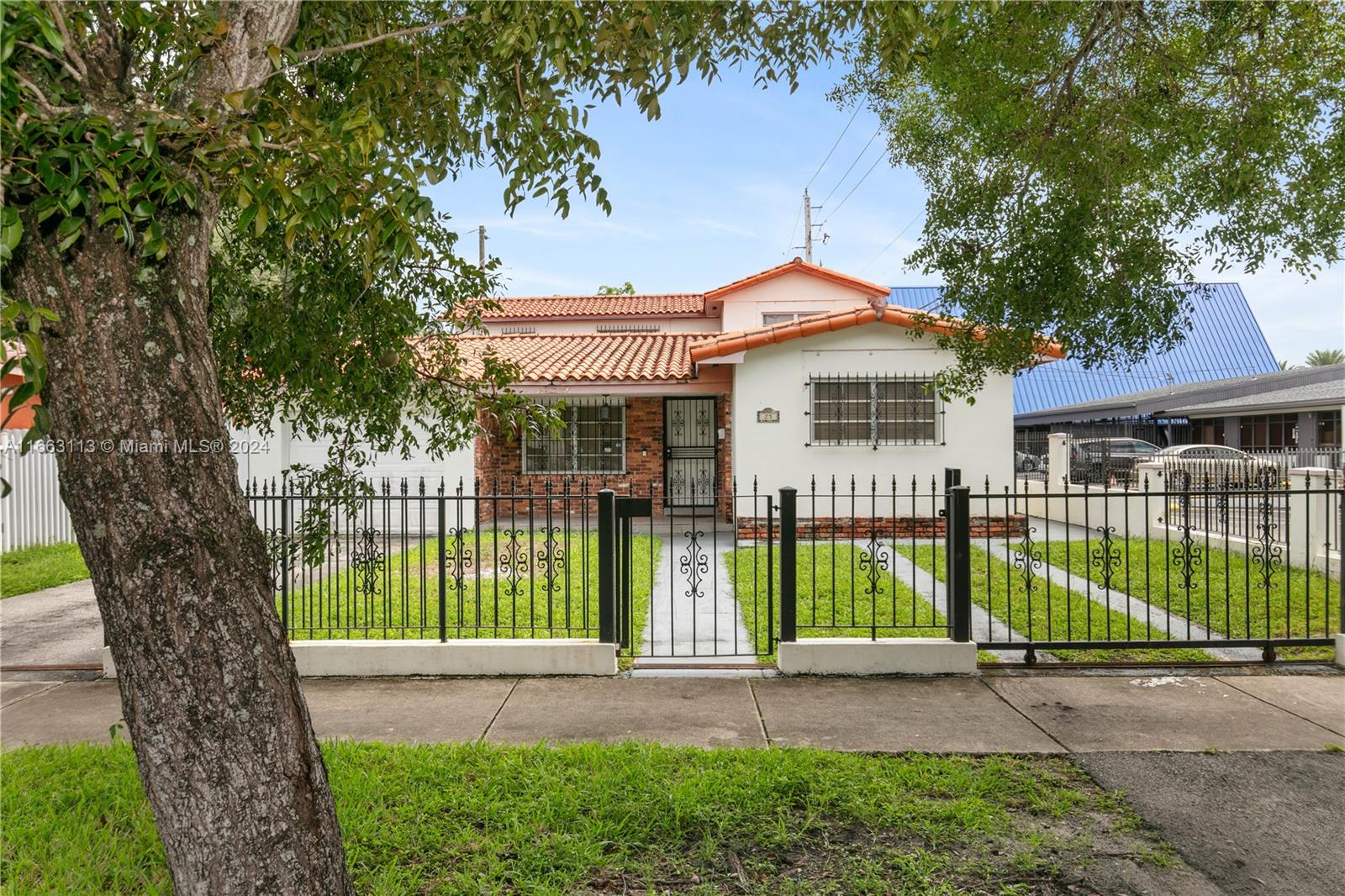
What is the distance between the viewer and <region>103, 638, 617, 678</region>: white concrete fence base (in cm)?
561

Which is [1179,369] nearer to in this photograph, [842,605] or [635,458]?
[635,458]

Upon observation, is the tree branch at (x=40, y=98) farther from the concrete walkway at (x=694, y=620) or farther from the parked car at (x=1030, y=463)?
the parked car at (x=1030, y=463)

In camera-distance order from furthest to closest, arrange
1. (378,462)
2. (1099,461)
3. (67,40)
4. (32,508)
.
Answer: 1. (1099,461)
2. (378,462)
3. (32,508)
4. (67,40)

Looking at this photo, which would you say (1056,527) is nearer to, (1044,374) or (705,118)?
(705,118)

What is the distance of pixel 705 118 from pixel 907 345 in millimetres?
7507

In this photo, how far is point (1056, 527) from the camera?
1419 cm

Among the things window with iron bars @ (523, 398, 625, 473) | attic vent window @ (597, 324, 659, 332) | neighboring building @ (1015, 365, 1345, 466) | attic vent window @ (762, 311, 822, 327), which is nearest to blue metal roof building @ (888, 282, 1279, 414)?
neighboring building @ (1015, 365, 1345, 466)

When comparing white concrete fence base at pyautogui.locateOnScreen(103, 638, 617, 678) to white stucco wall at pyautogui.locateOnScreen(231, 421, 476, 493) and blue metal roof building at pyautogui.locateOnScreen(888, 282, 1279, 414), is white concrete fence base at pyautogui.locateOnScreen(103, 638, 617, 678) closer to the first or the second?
white stucco wall at pyautogui.locateOnScreen(231, 421, 476, 493)

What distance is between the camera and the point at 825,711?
4.82 m

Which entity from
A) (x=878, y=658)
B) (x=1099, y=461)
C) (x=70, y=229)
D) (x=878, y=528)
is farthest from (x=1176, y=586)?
(x=70, y=229)

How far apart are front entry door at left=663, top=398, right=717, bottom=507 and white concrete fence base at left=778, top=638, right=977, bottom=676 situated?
34.8ft

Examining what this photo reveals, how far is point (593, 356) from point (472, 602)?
875 cm

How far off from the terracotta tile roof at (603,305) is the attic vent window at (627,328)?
32 cm

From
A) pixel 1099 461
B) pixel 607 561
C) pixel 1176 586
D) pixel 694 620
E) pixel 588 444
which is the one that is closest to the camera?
pixel 607 561
